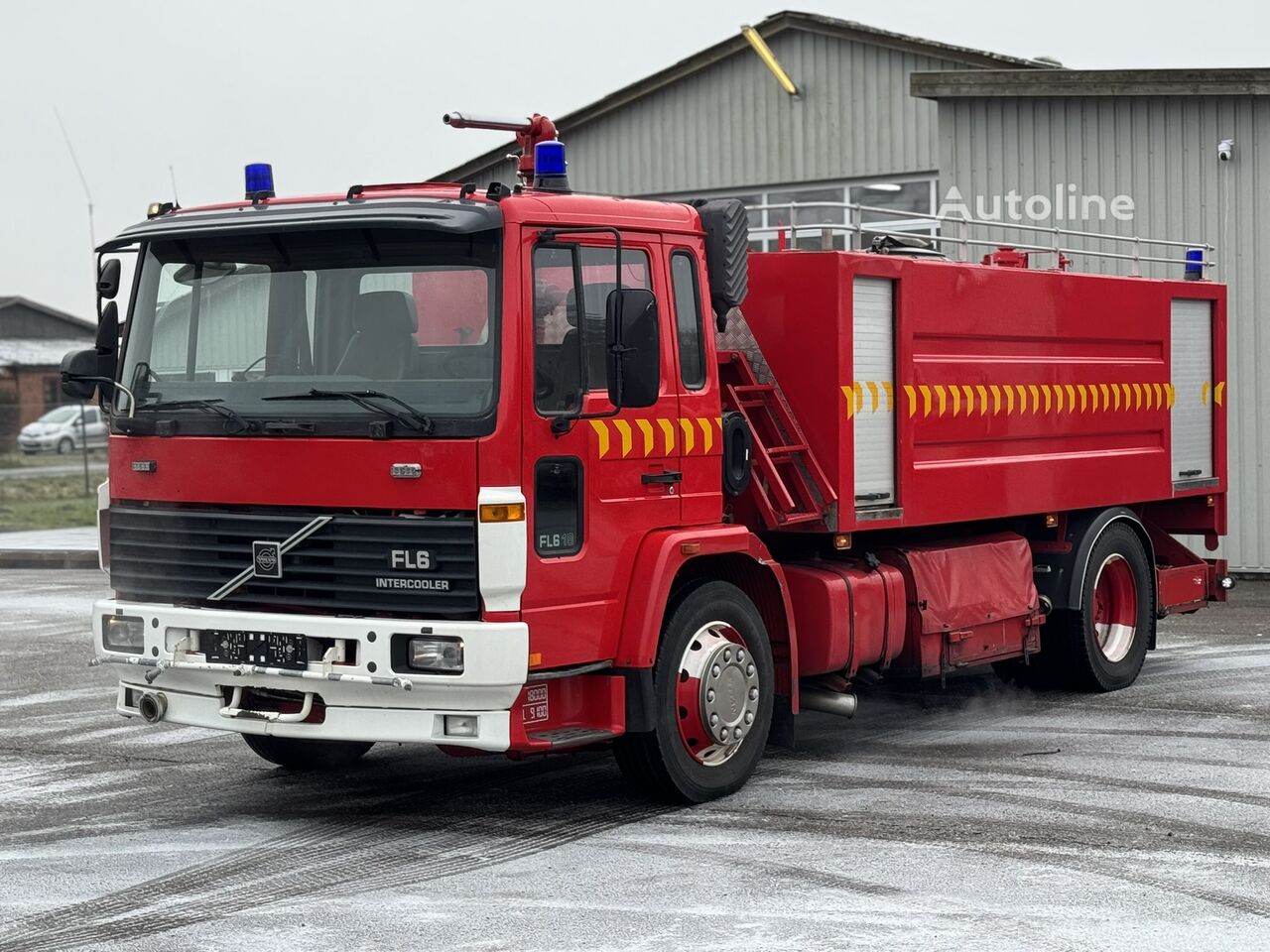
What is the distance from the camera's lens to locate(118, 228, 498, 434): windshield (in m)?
7.45

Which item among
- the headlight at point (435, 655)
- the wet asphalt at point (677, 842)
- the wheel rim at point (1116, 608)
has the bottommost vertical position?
the wet asphalt at point (677, 842)

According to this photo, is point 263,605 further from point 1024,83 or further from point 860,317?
point 1024,83

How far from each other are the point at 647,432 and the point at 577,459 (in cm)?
47

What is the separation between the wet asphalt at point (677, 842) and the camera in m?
6.30

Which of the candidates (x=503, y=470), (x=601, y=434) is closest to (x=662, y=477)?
(x=601, y=434)

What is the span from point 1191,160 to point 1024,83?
177 centimetres

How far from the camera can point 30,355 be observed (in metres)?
62.1

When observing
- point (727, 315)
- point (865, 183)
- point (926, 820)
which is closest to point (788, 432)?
point (727, 315)

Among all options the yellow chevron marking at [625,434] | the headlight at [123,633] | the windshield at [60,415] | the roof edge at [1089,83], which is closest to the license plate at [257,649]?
the headlight at [123,633]

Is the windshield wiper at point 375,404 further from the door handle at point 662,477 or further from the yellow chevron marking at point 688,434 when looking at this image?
the yellow chevron marking at point 688,434

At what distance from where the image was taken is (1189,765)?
29.6 ft

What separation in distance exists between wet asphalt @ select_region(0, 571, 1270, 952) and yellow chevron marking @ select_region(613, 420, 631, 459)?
158cm

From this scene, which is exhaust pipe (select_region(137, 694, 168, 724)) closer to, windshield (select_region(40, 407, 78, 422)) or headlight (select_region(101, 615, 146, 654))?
headlight (select_region(101, 615, 146, 654))

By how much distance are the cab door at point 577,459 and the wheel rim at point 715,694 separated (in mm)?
517
